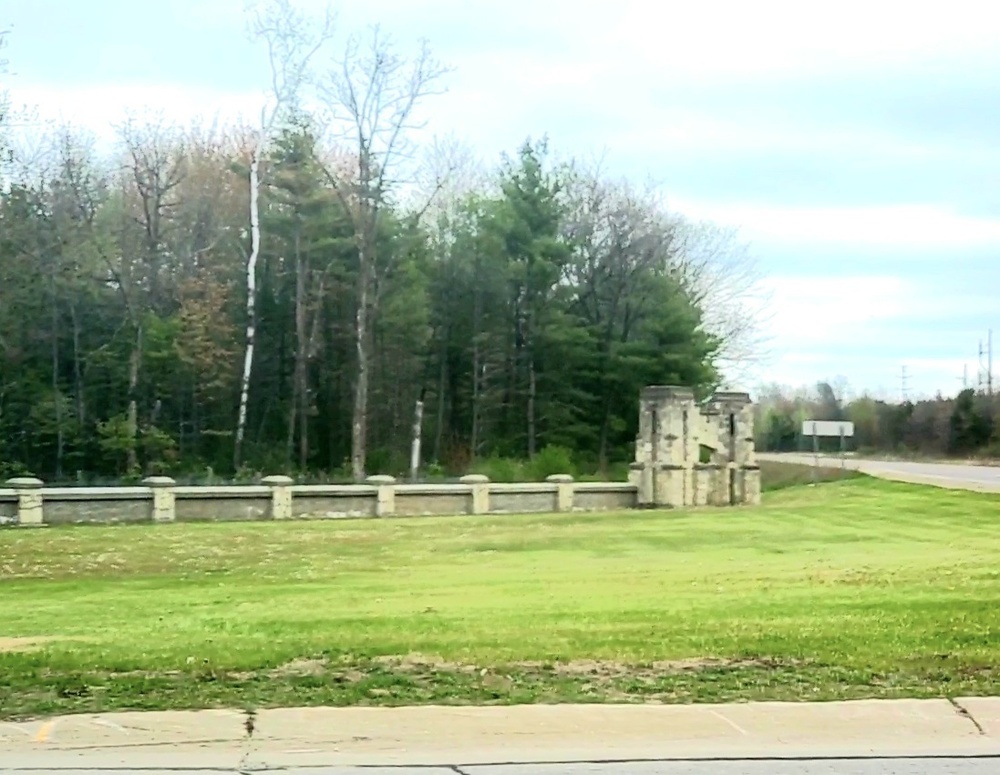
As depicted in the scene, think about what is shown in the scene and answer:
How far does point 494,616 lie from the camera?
13469 mm

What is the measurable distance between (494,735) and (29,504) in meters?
24.1

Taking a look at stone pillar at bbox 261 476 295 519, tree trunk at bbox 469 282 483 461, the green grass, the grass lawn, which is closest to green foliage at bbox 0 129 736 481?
tree trunk at bbox 469 282 483 461

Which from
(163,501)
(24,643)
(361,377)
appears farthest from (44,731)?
(361,377)

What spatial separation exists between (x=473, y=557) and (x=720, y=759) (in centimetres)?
1590

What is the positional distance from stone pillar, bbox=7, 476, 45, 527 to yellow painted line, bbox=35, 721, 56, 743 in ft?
74.6

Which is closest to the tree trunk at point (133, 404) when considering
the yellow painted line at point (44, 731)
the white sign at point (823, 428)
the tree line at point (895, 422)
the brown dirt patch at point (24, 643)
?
the white sign at point (823, 428)

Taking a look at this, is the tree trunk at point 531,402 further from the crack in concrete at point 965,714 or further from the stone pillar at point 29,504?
the crack in concrete at point 965,714

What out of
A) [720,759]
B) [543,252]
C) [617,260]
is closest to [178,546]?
[720,759]

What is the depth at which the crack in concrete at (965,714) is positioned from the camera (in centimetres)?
848

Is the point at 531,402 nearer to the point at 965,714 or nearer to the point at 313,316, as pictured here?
the point at 313,316

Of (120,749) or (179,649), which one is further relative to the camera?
(179,649)

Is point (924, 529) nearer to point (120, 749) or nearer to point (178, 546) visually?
point (178, 546)

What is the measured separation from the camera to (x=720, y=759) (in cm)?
782

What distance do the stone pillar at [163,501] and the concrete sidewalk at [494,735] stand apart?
23272mm
